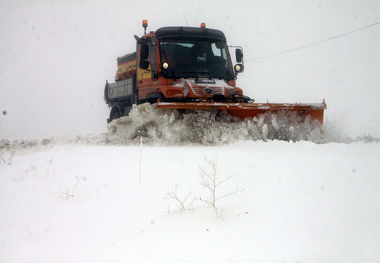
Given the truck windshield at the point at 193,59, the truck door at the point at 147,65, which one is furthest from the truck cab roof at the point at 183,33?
the truck door at the point at 147,65

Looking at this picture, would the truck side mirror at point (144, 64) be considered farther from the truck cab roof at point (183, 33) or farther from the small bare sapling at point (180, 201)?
the small bare sapling at point (180, 201)

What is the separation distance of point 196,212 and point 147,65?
6.55 metres

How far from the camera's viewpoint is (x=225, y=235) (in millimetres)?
3336

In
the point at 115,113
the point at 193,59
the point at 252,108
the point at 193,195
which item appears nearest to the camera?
the point at 193,195

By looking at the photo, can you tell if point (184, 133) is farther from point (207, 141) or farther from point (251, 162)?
point (251, 162)

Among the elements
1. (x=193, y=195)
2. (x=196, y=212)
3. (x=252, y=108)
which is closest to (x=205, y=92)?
(x=252, y=108)

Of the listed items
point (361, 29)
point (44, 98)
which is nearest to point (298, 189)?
point (44, 98)

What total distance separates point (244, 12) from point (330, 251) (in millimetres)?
75228

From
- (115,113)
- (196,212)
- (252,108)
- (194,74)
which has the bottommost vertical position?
(196,212)

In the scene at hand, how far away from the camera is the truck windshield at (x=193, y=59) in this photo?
9.93 m

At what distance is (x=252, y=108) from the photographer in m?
8.81

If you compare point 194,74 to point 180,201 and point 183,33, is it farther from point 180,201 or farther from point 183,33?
point 180,201

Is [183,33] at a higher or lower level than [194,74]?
higher

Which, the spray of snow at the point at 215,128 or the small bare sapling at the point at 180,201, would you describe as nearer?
the small bare sapling at the point at 180,201
